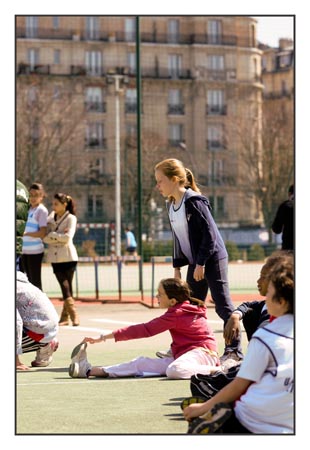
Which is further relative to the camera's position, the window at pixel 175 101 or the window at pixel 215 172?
the window at pixel 175 101

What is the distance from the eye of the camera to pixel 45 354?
1043cm

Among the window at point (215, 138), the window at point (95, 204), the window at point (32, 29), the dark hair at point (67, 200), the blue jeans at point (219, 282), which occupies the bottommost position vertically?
the window at point (95, 204)

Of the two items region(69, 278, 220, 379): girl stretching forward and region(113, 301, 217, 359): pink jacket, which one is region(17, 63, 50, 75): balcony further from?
region(113, 301, 217, 359): pink jacket

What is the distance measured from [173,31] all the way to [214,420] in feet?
253

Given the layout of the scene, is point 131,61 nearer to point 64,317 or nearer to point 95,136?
point 95,136

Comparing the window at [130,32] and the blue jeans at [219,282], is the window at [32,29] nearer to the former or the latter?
the window at [130,32]

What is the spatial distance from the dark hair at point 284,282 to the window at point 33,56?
64.9 meters

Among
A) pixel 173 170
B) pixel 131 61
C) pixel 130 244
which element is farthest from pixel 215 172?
pixel 173 170

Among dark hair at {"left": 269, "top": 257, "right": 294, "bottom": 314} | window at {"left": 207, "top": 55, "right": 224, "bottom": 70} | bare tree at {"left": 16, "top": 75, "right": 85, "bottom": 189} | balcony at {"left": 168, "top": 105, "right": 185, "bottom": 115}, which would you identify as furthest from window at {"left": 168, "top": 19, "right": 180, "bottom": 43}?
dark hair at {"left": 269, "top": 257, "right": 294, "bottom": 314}

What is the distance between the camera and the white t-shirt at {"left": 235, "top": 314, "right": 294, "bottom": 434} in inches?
233

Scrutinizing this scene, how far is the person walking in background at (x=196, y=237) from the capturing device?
32.5 ft

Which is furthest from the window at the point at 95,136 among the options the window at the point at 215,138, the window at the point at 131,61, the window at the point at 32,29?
the window at the point at 215,138

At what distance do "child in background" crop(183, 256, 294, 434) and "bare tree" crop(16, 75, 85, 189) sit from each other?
48.9m
